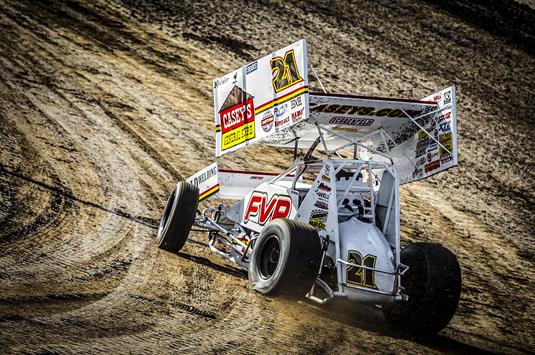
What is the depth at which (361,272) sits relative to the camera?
7367mm

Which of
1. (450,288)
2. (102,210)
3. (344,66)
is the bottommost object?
(450,288)

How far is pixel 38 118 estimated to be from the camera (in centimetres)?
1436

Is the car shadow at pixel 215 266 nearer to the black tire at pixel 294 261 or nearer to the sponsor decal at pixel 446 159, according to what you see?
the black tire at pixel 294 261

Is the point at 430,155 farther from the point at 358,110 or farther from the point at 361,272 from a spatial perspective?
the point at 361,272

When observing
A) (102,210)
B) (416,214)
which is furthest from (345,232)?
(416,214)

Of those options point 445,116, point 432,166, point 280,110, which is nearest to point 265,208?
point 280,110

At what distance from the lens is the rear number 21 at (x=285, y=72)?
7527 millimetres

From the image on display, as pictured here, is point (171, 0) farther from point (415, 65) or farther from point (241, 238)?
point (241, 238)

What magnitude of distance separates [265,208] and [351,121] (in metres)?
1.64

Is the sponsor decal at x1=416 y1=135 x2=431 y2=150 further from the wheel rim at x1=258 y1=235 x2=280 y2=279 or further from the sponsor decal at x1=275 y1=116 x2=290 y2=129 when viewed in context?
the wheel rim at x1=258 y1=235 x2=280 y2=279

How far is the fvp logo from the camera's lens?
8.58 meters

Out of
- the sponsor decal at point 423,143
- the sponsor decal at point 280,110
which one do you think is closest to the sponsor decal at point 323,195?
the sponsor decal at point 280,110

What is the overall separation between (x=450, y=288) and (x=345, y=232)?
127 centimetres

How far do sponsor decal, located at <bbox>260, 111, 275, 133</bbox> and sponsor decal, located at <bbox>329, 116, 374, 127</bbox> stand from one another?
770 mm
